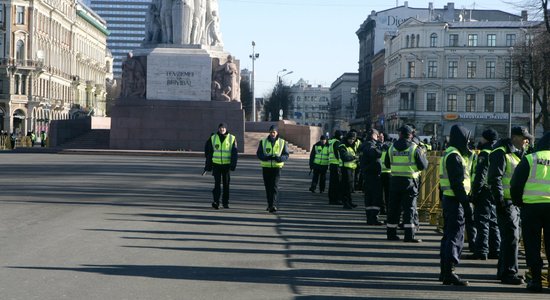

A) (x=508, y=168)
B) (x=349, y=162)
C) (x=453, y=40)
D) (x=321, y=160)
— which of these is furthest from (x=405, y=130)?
(x=453, y=40)

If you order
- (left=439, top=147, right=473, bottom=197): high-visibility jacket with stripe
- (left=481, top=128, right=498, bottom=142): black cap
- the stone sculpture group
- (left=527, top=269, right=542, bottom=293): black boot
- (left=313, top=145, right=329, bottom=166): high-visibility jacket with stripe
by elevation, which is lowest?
(left=527, top=269, right=542, bottom=293): black boot

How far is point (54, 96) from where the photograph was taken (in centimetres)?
10938

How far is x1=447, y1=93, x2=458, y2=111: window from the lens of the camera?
341 feet

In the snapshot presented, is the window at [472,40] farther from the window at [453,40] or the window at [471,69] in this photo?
the window at [471,69]

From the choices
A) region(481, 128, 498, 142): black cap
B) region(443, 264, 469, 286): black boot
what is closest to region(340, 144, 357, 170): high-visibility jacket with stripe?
region(481, 128, 498, 142): black cap

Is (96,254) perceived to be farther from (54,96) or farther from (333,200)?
(54,96)

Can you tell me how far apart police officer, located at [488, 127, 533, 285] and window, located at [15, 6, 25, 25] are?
9026cm

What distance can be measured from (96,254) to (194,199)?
977 centimetres

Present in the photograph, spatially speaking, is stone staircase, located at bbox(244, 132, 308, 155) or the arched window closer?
stone staircase, located at bbox(244, 132, 308, 155)

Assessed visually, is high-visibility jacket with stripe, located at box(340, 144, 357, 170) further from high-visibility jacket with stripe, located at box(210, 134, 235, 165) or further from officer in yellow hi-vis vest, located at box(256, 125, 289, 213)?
high-visibility jacket with stripe, located at box(210, 134, 235, 165)

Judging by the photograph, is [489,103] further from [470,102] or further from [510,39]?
[510,39]

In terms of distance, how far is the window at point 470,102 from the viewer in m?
103

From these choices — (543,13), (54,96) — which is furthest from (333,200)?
(54,96)

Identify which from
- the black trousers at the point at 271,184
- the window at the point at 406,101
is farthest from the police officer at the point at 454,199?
the window at the point at 406,101
